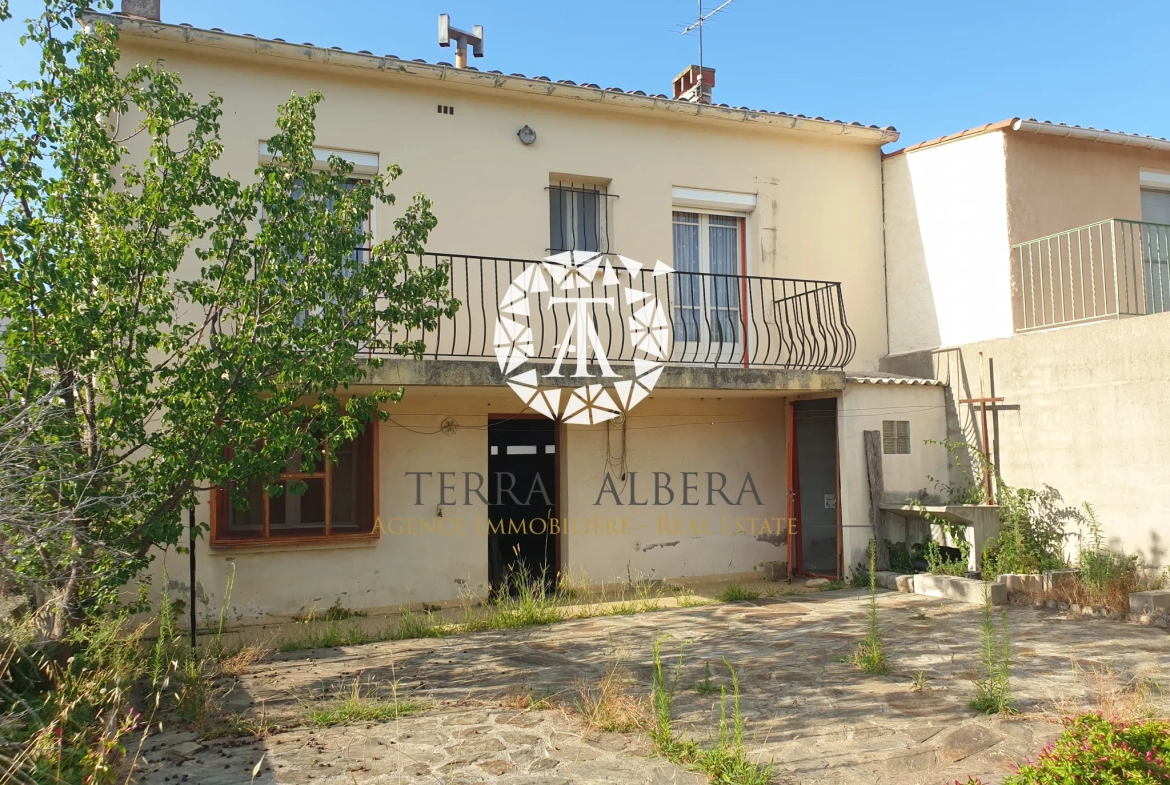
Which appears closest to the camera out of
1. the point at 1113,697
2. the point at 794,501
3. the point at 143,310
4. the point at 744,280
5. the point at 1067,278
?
the point at 1113,697

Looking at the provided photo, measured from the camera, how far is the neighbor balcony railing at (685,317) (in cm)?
901

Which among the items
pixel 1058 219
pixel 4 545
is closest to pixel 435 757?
pixel 4 545

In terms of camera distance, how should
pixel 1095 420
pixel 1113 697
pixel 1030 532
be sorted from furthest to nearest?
pixel 1030 532
pixel 1095 420
pixel 1113 697

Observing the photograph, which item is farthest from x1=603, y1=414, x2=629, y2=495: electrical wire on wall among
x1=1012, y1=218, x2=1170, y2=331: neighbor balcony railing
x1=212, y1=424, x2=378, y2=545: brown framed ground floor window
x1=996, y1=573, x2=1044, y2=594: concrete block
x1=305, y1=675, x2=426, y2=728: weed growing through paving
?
x1=305, y1=675, x2=426, y2=728: weed growing through paving

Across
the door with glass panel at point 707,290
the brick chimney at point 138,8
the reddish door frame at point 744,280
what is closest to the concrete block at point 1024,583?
the reddish door frame at point 744,280

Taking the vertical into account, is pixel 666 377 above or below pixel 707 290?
below

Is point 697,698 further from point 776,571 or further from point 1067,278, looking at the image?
point 1067,278

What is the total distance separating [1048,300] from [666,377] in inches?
179

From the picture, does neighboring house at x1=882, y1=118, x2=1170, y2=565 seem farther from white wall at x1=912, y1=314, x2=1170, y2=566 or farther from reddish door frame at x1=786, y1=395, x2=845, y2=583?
reddish door frame at x1=786, y1=395, x2=845, y2=583

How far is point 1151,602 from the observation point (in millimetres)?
7242

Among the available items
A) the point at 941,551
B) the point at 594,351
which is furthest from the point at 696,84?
Result: the point at 941,551

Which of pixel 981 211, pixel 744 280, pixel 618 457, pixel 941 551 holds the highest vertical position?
pixel 981 211

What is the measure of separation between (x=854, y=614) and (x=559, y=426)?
380 cm

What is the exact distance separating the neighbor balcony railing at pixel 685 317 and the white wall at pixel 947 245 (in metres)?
0.94
